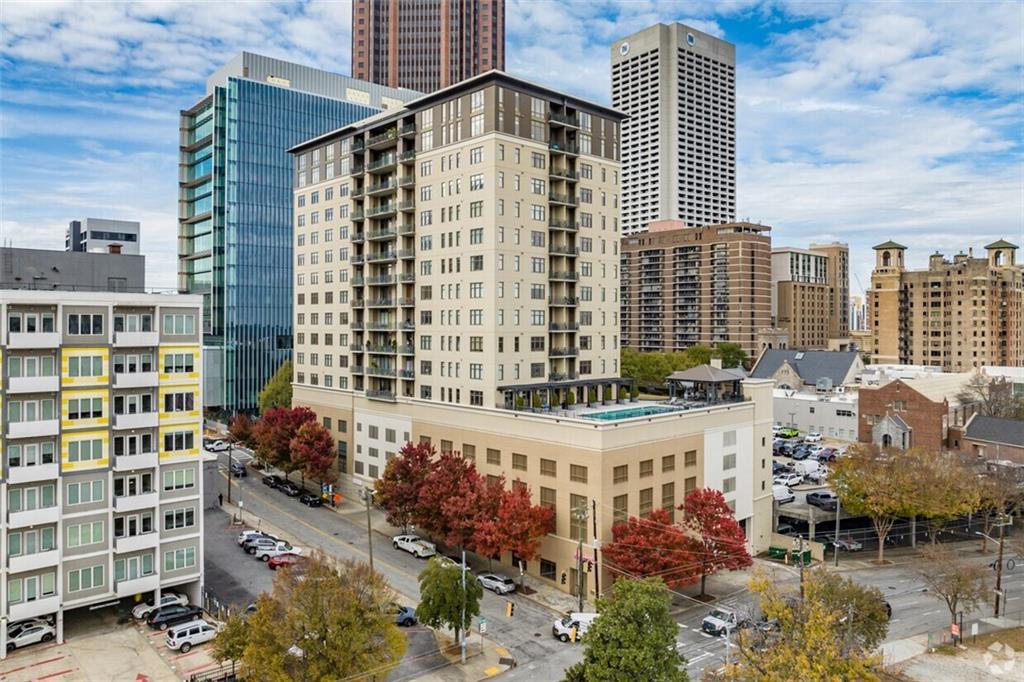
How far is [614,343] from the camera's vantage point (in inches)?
3019

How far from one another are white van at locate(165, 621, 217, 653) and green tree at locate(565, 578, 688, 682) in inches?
890

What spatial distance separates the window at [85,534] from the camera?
4381cm

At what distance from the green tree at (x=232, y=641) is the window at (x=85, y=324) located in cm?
2102

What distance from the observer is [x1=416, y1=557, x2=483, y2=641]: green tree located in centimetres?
4141

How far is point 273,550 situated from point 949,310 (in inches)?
6249

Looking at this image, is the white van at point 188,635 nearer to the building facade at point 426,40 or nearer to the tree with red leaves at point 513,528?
the tree with red leaves at point 513,528

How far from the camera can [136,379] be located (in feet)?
152

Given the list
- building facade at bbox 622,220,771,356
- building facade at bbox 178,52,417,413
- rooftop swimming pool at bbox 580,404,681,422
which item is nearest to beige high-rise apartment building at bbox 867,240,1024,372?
building facade at bbox 622,220,771,356

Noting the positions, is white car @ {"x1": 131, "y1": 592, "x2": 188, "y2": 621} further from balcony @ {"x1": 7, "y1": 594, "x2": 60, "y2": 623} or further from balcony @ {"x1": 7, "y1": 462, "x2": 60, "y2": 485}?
balcony @ {"x1": 7, "y1": 462, "x2": 60, "y2": 485}

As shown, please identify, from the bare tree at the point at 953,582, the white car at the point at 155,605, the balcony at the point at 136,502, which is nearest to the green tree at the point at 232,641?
the white car at the point at 155,605

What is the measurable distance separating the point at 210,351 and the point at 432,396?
251ft

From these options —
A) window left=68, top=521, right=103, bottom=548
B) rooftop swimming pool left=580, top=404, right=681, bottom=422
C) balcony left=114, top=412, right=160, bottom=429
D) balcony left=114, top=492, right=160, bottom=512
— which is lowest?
window left=68, top=521, right=103, bottom=548

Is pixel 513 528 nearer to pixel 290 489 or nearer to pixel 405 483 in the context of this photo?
pixel 405 483

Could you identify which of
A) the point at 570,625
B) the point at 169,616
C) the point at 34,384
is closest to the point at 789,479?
the point at 570,625
